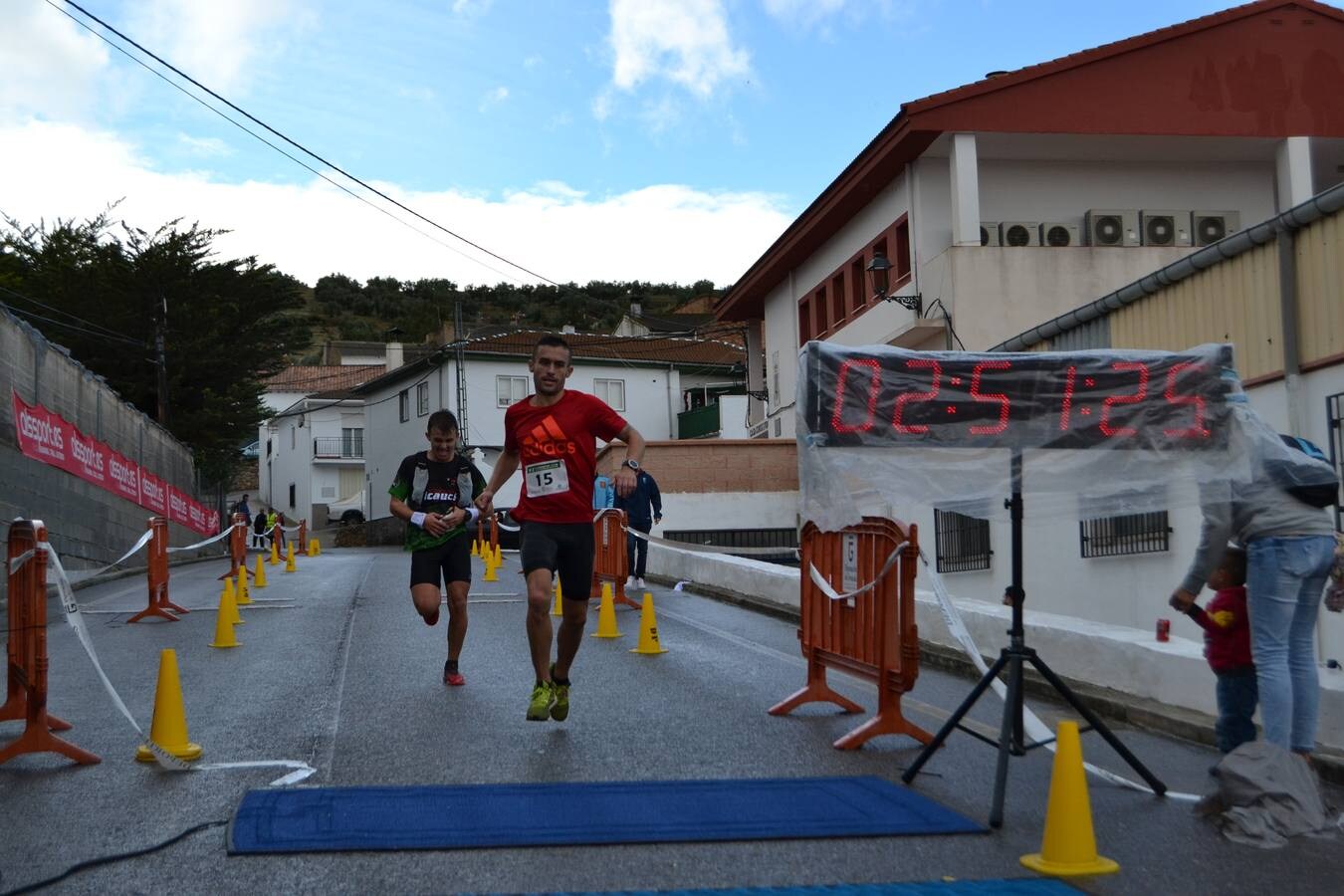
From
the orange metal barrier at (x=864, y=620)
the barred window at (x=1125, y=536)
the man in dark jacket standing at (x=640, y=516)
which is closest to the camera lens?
the orange metal barrier at (x=864, y=620)

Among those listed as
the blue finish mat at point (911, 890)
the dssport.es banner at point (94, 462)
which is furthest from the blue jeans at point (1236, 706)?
the dssport.es banner at point (94, 462)

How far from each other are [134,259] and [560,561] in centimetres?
3972

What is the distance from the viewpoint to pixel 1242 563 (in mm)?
6301

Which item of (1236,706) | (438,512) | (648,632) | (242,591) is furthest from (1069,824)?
(242,591)

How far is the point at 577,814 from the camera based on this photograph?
564cm

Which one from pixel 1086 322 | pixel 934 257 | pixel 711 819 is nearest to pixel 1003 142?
pixel 934 257

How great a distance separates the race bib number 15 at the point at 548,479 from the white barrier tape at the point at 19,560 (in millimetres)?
2561

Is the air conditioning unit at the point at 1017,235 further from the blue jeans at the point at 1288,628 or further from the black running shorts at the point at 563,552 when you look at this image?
the blue jeans at the point at 1288,628

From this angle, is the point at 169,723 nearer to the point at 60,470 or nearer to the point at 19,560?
the point at 19,560

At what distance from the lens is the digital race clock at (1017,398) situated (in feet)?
19.8

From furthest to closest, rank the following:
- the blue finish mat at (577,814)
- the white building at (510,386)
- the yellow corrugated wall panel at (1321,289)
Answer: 1. the white building at (510,386)
2. the yellow corrugated wall panel at (1321,289)
3. the blue finish mat at (577,814)

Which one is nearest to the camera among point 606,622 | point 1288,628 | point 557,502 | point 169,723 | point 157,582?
point 1288,628

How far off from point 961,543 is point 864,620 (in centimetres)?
1167

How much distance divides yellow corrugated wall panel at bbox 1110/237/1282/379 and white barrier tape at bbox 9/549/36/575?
9240 millimetres
